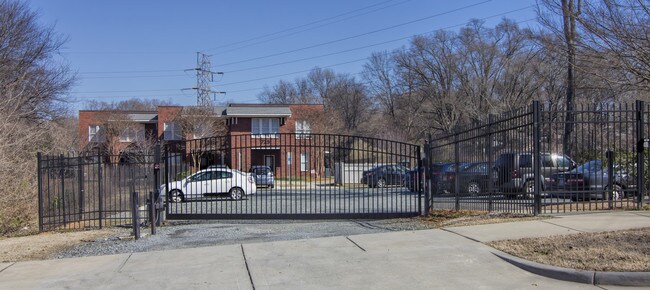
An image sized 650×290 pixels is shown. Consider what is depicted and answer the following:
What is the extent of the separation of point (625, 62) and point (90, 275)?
10.0 meters

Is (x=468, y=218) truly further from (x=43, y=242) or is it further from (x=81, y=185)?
(x=81, y=185)

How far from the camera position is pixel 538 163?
10.5m

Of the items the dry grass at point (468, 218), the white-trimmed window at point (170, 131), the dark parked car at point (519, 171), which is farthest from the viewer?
the white-trimmed window at point (170, 131)

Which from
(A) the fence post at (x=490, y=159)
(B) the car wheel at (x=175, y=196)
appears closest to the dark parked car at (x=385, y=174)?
(A) the fence post at (x=490, y=159)

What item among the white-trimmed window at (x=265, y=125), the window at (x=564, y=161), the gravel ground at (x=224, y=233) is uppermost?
the white-trimmed window at (x=265, y=125)

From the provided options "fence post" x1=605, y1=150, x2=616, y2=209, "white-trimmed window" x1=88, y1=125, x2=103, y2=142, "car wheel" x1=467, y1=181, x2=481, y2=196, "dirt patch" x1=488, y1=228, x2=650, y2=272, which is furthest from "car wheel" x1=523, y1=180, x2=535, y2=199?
"white-trimmed window" x1=88, y1=125, x2=103, y2=142

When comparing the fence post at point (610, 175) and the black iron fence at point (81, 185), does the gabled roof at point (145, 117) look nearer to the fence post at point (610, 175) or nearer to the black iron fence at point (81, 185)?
the black iron fence at point (81, 185)

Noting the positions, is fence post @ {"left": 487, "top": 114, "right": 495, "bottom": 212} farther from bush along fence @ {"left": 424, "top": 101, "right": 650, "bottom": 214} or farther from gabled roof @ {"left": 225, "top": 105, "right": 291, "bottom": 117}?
gabled roof @ {"left": 225, "top": 105, "right": 291, "bottom": 117}

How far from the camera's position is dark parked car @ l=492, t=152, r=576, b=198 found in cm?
1095

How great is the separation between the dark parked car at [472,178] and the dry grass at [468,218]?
611mm

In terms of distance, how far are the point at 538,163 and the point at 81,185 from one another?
10.5 meters

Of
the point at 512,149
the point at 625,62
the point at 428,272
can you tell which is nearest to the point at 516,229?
the point at 512,149

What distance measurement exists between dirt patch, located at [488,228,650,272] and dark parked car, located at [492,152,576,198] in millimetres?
2626

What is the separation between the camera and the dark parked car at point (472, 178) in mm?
11906
